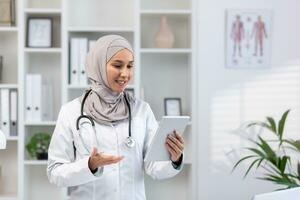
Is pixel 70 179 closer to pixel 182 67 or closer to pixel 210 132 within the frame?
pixel 210 132

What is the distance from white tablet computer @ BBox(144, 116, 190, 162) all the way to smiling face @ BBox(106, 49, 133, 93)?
230mm

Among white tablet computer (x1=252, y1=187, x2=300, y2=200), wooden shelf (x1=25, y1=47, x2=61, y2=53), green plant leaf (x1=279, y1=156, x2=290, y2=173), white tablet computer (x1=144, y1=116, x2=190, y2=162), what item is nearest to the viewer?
white tablet computer (x1=252, y1=187, x2=300, y2=200)

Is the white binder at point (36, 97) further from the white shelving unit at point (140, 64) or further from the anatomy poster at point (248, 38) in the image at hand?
the anatomy poster at point (248, 38)

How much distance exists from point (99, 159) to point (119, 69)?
358mm

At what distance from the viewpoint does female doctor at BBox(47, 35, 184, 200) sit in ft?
5.96

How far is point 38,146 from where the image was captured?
10.5 feet

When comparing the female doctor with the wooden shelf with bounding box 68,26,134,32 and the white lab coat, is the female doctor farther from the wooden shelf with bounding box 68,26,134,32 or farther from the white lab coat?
the wooden shelf with bounding box 68,26,134,32

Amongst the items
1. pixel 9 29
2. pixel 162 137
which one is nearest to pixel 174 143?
pixel 162 137

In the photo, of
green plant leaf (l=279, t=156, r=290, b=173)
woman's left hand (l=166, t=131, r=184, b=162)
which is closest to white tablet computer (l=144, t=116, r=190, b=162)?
woman's left hand (l=166, t=131, r=184, b=162)

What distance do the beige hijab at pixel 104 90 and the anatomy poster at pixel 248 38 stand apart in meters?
1.46

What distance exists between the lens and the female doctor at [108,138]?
71.5 inches

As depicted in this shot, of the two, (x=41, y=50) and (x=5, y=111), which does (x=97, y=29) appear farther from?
(x=5, y=111)

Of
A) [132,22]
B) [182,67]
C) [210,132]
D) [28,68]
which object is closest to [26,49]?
[28,68]

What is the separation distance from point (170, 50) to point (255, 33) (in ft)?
1.87
